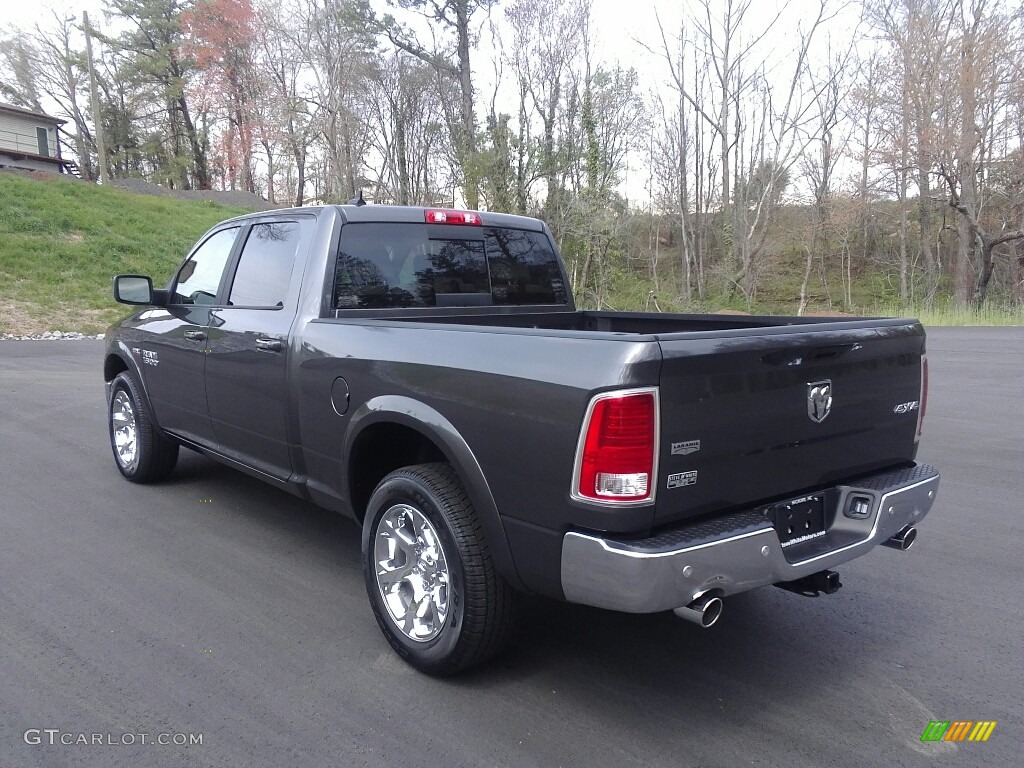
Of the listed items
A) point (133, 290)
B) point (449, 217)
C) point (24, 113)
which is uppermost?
point (24, 113)

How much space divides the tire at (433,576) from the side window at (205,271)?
89.8 inches

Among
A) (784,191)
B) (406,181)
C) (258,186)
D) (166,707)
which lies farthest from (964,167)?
(258,186)

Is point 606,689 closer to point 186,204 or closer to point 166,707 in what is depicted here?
point 166,707

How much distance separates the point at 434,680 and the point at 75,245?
2251 centimetres

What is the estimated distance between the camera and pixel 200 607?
3.79 metres

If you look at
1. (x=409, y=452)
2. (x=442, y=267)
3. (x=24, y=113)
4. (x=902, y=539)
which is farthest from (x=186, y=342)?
(x=24, y=113)

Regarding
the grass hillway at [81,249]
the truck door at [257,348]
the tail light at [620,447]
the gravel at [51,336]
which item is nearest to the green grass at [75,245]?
the grass hillway at [81,249]

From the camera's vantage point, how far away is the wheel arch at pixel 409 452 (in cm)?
287

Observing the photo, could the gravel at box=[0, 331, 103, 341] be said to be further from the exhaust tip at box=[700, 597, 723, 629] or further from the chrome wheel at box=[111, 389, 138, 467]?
the exhaust tip at box=[700, 597, 723, 629]

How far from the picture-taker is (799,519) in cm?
296

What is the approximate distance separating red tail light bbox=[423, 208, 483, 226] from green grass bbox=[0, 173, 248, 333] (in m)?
15.3

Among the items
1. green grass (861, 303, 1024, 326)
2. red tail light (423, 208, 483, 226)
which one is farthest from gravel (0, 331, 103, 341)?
green grass (861, 303, 1024, 326)

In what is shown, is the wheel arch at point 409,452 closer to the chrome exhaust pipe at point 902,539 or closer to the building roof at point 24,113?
the chrome exhaust pipe at point 902,539

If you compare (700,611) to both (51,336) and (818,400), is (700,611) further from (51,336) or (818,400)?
(51,336)
